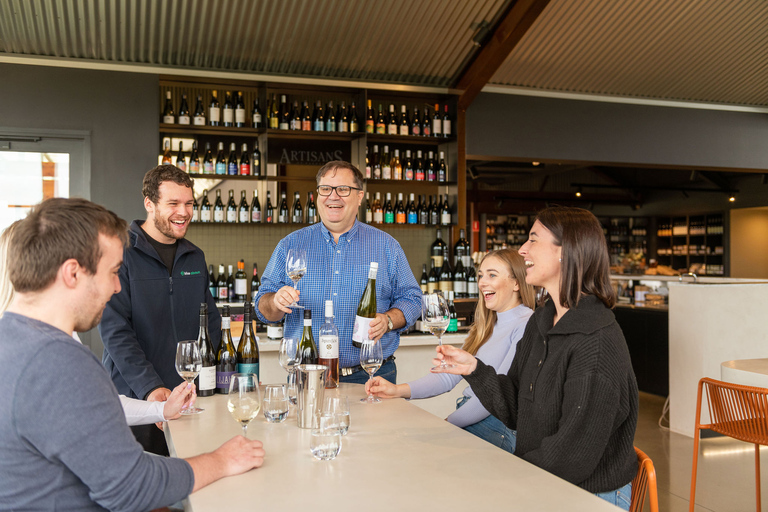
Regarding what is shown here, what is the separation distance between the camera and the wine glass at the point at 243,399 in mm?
1647

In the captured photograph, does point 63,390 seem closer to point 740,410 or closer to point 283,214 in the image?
point 740,410

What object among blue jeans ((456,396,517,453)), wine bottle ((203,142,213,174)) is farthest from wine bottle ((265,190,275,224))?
blue jeans ((456,396,517,453))

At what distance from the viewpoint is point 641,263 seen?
35.2 ft

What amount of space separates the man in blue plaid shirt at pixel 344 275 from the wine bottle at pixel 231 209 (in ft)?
9.82

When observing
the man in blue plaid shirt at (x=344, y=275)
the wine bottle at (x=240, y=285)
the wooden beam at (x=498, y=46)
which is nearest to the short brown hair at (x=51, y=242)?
the man in blue plaid shirt at (x=344, y=275)

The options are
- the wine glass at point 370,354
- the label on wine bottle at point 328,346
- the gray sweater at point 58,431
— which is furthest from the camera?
the label on wine bottle at point 328,346

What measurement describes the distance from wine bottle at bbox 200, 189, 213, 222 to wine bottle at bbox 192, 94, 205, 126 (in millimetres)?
689

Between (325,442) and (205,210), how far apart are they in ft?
14.9

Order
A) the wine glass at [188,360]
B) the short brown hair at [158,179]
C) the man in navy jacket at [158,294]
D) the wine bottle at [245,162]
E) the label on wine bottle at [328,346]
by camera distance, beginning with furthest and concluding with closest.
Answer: the wine bottle at [245,162] → the short brown hair at [158,179] → the man in navy jacket at [158,294] → the label on wine bottle at [328,346] → the wine glass at [188,360]

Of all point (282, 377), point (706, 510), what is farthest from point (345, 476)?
point (706, 510)

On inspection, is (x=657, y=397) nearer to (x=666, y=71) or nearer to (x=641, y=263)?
(x=666, y=71)

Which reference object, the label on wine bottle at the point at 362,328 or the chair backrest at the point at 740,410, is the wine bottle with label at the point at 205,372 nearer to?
the label on wine bottle at the point at 362,328

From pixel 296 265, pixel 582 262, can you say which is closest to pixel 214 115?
pixel 296 265

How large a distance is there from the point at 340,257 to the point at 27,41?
4103mm
